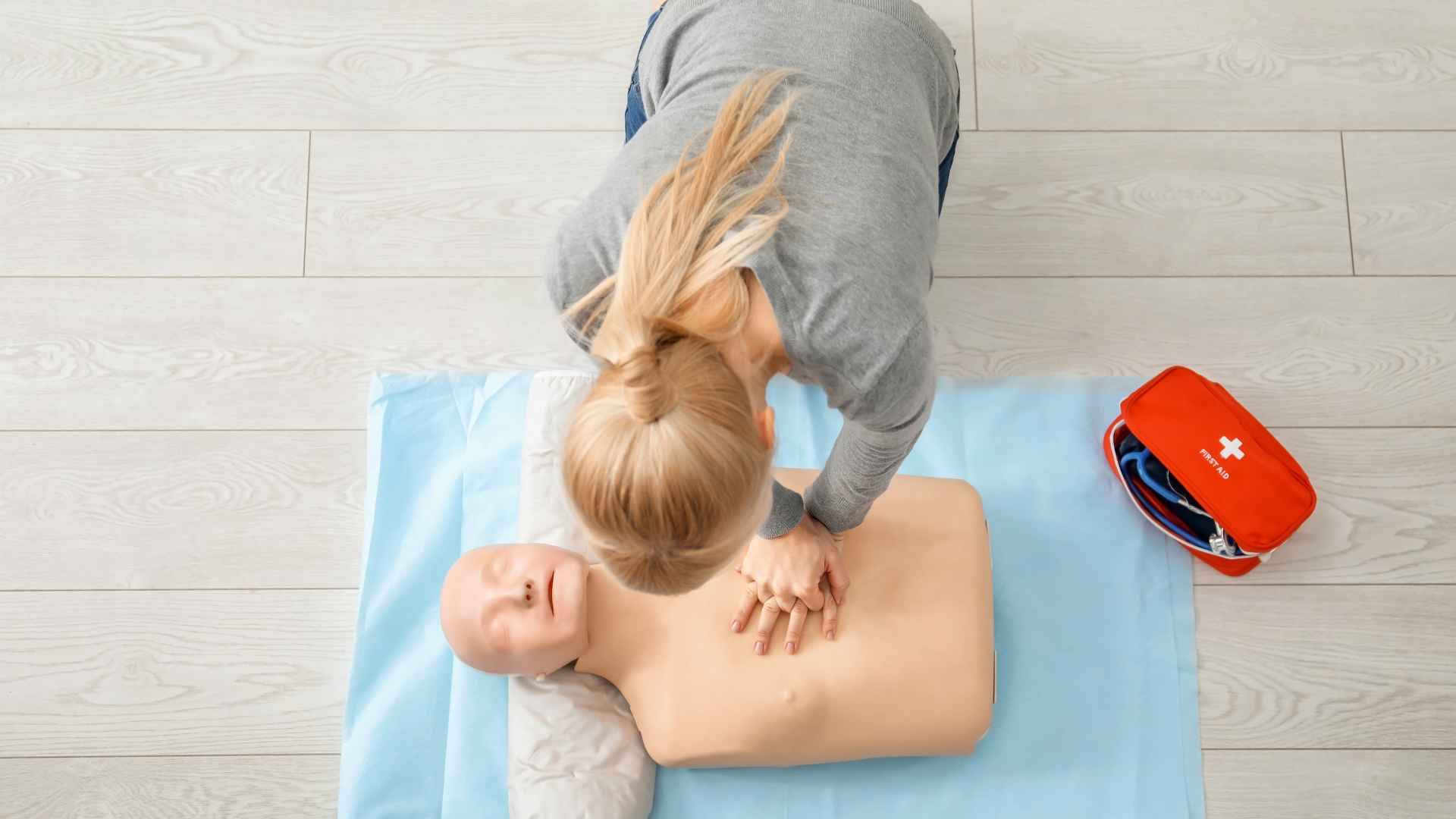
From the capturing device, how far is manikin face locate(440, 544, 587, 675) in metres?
1.08

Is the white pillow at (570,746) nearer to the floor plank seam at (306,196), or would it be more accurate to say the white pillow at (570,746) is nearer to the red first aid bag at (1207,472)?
the floor plank seam at (306,196)

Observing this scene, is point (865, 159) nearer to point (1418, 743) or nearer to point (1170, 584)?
point (1170, 584)

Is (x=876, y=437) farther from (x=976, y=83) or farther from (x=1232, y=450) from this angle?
(x=976, y=83)

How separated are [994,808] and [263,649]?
0.96m

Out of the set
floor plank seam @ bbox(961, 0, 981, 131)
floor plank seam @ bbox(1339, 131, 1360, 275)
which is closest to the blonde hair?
floor plank seam @ bbox(961, 0, 981, 131)

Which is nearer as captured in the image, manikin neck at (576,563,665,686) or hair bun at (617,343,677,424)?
hair bun at (617,343,677,424)

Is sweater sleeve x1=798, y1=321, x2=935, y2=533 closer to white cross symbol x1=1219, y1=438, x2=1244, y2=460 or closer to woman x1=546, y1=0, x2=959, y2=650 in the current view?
woman x1=546, y1=0, x2=959, y2=650

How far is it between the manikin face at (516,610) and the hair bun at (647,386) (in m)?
0.50

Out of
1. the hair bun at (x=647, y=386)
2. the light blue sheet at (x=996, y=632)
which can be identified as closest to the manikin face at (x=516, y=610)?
the light blue sheet at (x=996, y=632)

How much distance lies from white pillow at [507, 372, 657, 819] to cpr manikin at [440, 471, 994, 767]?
0.04 meters

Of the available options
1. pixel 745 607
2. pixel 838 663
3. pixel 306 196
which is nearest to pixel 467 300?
pixel 306 196

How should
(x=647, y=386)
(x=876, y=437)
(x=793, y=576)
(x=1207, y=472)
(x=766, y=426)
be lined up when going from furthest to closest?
(x=1207, y=472)
(x=793, y=576)
(x=876, y=437)
(x=766, y=426)
(x=647, y=386)

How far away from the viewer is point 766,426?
2.45ft

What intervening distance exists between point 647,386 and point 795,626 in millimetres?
544
